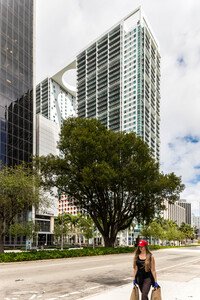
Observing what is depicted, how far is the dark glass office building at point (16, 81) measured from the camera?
55469 millimetres

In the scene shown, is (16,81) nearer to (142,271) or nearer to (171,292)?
(171,292)

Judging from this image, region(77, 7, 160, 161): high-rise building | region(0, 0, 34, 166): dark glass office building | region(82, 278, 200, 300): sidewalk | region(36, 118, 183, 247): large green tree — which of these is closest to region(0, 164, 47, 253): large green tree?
region(36, 118, 183, 247): large green tree

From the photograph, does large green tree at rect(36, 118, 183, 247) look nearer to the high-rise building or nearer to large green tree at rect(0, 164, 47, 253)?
large green tree at rect(0, 164, 47, 253)

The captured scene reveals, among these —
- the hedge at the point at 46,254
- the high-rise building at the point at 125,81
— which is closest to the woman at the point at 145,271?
the hedge at the point at 46,254

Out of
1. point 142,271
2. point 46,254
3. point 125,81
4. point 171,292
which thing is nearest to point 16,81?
point 46,254

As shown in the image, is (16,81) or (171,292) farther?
(16,81)

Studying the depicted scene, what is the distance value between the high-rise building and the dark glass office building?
81157 mm

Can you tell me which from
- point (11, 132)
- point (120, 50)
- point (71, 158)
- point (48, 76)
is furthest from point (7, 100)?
point (48, 76)

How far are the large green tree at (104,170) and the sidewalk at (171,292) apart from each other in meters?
19.7

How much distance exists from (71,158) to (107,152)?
3.72 meters

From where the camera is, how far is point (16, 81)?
2330 inches

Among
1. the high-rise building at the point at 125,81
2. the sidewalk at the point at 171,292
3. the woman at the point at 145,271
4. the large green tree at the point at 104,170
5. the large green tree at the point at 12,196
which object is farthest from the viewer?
the high-rise building at the point at 125,81

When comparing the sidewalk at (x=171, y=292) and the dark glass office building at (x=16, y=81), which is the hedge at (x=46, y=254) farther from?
the dark glass office building at (x=16, y=81)

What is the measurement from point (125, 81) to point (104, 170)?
124 metres
